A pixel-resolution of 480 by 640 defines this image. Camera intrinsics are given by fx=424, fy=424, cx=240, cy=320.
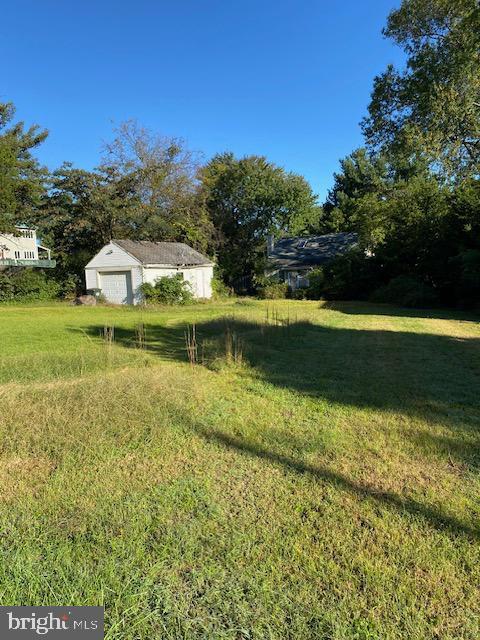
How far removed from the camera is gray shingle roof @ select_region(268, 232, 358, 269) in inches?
1217

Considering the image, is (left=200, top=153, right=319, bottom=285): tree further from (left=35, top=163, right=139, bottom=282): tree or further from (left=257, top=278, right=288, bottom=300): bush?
(left=35, top=163, right=139, bottom=282): tree

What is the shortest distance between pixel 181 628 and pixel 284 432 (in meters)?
2.24

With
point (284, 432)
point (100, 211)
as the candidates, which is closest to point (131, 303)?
point (100, 211)

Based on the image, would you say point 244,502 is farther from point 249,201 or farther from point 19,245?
point 249,201

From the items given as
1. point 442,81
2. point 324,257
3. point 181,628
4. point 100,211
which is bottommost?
point 181,628

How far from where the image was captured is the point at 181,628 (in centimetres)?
179

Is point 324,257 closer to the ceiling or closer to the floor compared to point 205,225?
closer to the floor

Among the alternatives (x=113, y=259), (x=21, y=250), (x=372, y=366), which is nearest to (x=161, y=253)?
(x=113, y=259)

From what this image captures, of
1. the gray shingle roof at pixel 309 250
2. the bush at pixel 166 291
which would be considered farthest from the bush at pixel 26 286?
the gray shingle roof at pixel 309 250

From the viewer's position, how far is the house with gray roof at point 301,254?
30.6 metres

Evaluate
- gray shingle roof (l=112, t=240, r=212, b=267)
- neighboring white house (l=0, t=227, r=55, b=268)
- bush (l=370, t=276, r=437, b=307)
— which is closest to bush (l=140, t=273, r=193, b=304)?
gray shingle roof (l=112, t=240, r=212, b=267)

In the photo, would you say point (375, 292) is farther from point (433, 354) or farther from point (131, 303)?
point (433, 354)

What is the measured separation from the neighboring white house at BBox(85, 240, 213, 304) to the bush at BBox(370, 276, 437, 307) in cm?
1096

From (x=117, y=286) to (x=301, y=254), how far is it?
14.5 m
